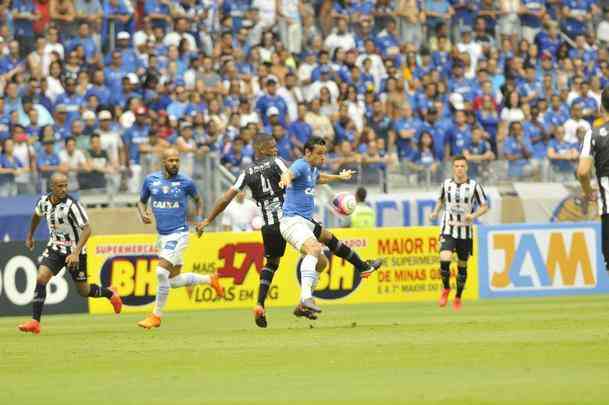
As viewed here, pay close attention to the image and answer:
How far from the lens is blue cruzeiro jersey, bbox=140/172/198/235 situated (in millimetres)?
18875

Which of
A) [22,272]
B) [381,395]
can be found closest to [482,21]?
[22,272]

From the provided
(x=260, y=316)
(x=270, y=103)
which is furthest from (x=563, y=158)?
Answer: (x=260, y=316)

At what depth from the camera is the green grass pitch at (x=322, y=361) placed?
1000 centimetres

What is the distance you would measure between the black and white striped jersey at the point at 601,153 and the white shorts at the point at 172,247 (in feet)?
22.8

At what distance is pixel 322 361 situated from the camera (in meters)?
→ 12.4

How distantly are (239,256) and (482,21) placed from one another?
13.3m

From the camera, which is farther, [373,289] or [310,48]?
[310,48]

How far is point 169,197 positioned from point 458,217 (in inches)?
227

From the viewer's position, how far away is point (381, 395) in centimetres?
981

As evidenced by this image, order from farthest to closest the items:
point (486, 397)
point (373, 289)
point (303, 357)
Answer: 1. point (373, 289)
2. point (303, 357)
3. point (486, 397)

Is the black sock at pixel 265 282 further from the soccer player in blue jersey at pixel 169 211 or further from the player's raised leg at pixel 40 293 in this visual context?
the player's raised leg at pixel 40 293

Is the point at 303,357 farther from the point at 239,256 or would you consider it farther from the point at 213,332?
the point at 239,256

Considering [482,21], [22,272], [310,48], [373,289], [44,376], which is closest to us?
[44,376]

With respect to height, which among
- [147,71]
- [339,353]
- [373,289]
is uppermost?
[147,71]
